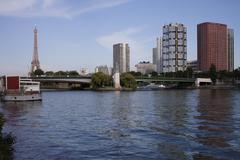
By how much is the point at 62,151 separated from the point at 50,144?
3.15 meters

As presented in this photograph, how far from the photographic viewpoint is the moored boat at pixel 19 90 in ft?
323

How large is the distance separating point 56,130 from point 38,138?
5236 millimetres

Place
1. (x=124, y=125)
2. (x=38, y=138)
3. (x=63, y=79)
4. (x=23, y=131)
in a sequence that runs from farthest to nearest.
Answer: (x=63, y=79)
(x=124, y=125)
(x=23, y=131)
(x=38, y=138)

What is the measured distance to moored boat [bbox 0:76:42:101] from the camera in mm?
98375

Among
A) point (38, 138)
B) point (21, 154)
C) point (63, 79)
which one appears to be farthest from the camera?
point (63, 79)

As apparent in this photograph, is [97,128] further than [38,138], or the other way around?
[97,128]

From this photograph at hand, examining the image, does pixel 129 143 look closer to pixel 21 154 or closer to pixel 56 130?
pixel 21 154

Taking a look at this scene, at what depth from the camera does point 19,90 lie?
10612cm

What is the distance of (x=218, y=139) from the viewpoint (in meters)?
33.1

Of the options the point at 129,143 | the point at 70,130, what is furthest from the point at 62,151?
the point at 70,130

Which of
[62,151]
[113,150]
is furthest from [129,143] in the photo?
[62,151]

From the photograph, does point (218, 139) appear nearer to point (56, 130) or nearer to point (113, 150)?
point (113, 150)

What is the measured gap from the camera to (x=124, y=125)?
143ft

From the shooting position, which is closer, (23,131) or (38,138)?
(38,138)
